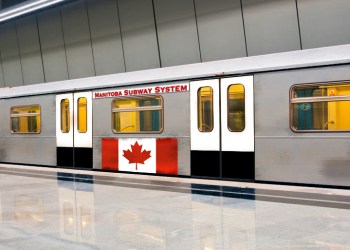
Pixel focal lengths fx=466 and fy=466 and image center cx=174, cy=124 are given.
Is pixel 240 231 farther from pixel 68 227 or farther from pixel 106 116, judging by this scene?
pixel 106 116

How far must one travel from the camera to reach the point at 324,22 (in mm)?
12039

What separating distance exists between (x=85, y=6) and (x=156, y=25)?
3.76 meters

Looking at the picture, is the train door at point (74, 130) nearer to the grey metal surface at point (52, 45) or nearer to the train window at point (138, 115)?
the train window at point (138, 115)

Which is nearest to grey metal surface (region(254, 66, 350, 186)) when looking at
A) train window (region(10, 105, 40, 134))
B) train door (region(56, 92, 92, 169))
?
train door (region(56, 92, 92, 169))

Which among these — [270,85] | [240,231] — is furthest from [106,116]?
[240,231]

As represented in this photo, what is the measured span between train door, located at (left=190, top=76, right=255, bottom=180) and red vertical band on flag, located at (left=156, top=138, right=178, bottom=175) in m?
0.55

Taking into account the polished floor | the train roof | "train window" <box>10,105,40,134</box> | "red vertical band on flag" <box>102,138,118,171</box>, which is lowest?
the polished floor

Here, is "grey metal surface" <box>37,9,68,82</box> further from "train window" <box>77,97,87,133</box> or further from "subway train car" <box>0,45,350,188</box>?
"train window" <box>77,97,87,133</box>

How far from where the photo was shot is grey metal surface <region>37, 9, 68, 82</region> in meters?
19.3

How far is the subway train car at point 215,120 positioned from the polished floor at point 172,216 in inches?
21.1

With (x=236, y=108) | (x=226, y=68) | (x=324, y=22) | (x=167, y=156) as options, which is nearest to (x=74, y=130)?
(x=167, y=156)

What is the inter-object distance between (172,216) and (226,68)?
4.82m

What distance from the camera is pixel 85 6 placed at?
18.0 metres

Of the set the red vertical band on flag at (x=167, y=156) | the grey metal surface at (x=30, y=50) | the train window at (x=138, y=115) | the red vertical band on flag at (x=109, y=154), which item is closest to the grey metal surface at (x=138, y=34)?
the train window at (x=138, y=115)
